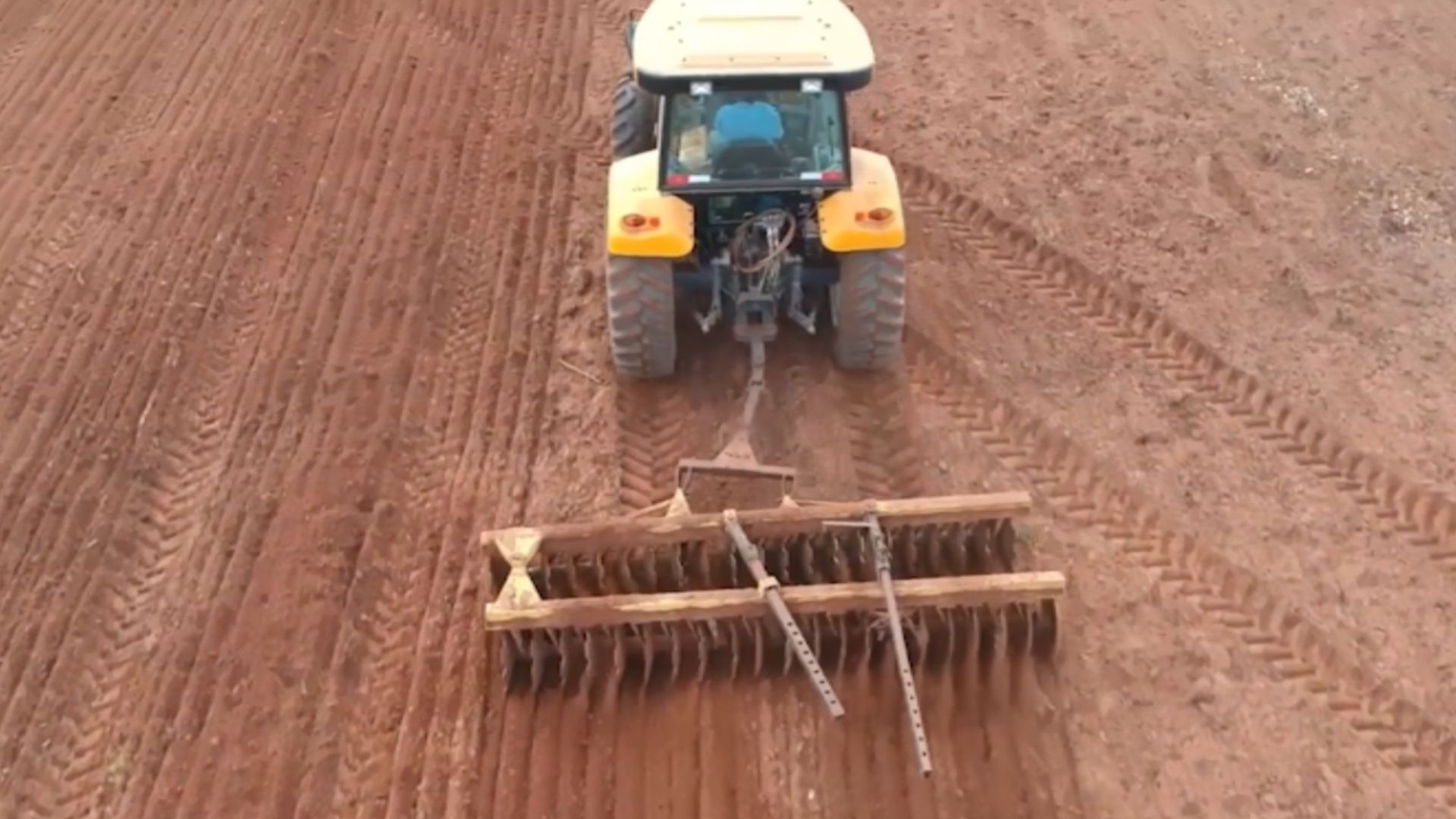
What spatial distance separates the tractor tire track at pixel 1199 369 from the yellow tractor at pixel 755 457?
1.07 m

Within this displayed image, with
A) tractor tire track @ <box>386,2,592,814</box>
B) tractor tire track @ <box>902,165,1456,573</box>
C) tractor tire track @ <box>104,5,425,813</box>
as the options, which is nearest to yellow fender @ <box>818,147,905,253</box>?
tractor tire track @ <box>902,165,1456,573</box>

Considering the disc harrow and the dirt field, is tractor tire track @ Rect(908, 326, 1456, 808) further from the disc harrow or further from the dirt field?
the disc harrow

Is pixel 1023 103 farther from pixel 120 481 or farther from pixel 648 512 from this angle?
pixel 120 481

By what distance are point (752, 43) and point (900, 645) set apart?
236 cm

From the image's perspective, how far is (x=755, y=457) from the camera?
5113 mm

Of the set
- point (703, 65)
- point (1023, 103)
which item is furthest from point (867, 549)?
point (1023, 103)

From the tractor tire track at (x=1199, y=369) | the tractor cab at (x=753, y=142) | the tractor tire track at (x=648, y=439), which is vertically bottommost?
the tractor tire track at (x=648, y=439)

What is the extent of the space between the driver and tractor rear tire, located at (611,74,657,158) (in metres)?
1.27

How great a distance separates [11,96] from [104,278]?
229 centimetres

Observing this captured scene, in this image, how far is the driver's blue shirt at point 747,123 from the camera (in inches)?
202

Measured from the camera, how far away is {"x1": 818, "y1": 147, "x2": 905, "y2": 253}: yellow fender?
5.03m

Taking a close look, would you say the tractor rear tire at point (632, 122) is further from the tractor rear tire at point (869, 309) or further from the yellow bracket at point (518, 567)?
the yellow bracket at point (518, 567)

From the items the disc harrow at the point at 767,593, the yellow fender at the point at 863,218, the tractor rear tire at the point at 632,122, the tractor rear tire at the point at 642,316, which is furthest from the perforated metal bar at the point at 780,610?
the tractor rear tire at the point at 632,122

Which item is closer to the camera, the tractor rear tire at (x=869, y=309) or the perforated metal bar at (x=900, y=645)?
the perforated metal bar at (x=900, y=645)
